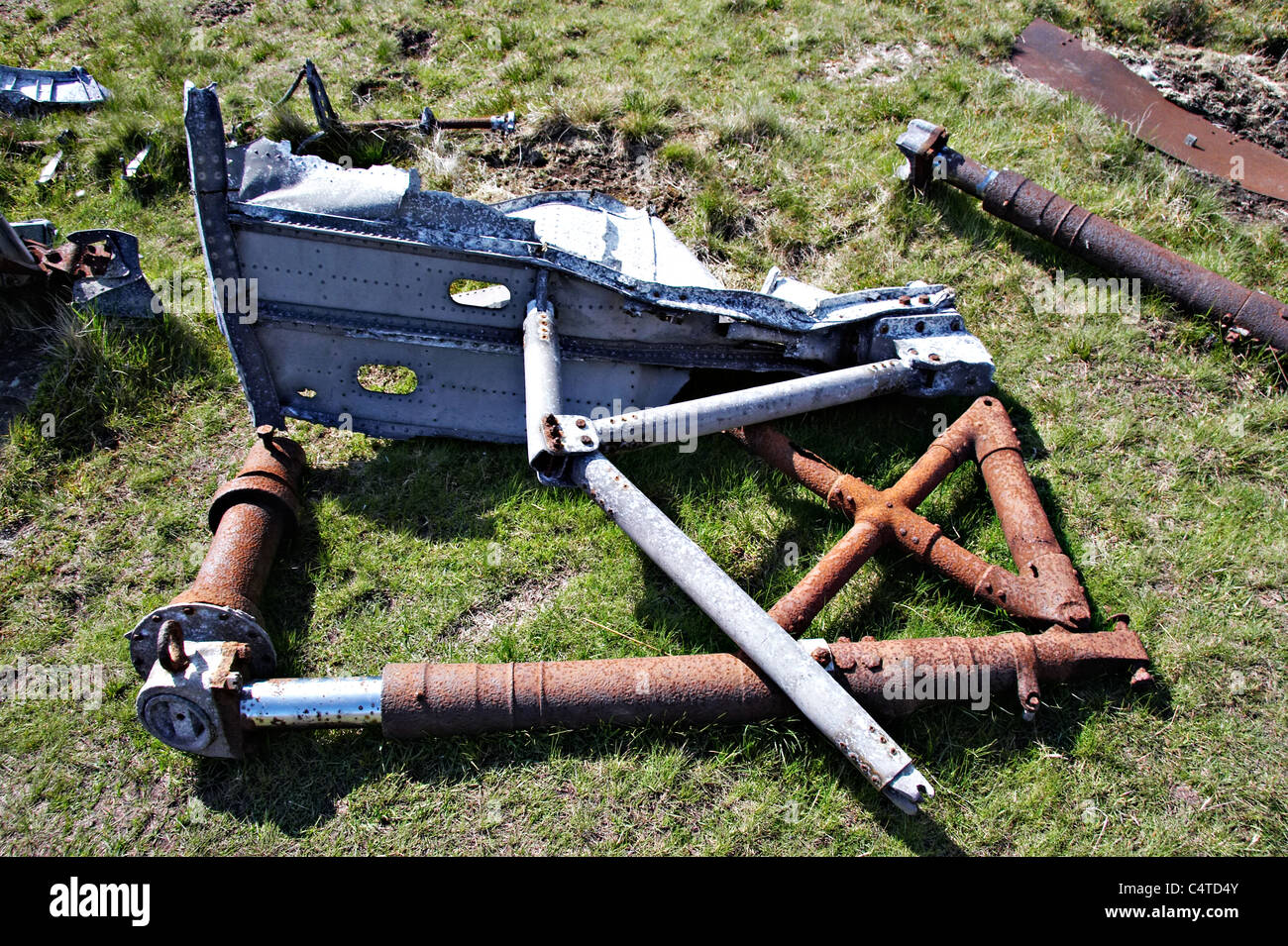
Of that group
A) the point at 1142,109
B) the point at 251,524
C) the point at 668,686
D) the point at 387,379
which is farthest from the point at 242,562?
the point at 1142,109

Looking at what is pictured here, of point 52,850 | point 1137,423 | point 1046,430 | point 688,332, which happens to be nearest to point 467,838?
point 52,850

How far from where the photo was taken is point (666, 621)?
3744 millimetres

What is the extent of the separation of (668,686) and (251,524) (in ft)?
6.33

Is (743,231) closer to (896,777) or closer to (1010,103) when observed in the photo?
(1010,103)

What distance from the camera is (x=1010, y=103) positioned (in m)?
6.41

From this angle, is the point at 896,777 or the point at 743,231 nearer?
the point at 896,777

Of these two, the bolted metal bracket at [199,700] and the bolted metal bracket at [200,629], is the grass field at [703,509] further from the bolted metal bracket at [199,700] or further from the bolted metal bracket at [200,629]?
the bolted metal bracket at [200,629]

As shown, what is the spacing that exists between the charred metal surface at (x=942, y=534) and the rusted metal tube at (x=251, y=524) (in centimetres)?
214

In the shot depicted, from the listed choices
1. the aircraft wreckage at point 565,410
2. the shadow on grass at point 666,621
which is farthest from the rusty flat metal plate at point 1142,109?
the aircraft wreckage at point 565,410

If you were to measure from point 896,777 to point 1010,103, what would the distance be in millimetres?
5634

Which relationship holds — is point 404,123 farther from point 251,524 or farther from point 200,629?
point 200,629

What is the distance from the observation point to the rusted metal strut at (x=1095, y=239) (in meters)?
4.72

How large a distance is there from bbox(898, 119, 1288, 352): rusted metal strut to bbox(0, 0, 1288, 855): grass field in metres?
0.16

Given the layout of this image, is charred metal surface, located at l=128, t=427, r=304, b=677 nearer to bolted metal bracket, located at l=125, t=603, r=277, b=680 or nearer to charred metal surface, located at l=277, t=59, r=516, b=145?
bolted metal bracket, located at l=125, t=603, r=277, b=680
